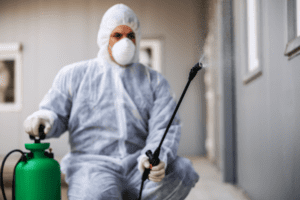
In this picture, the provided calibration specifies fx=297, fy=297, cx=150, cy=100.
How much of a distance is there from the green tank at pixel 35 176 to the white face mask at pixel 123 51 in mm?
480

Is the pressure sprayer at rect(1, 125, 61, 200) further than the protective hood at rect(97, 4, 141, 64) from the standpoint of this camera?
No

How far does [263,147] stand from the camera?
166 centimetres

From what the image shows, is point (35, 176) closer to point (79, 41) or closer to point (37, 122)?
point (37, 122)

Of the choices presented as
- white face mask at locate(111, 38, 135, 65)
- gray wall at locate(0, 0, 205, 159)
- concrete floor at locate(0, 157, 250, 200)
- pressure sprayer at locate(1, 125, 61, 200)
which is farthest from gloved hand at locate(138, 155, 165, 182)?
gray wall at locate(0, 0, 205, 159)

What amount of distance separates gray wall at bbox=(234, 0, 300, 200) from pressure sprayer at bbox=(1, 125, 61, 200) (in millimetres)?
935

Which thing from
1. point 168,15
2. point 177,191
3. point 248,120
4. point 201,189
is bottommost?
point 201,189

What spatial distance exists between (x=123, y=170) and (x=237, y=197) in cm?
118

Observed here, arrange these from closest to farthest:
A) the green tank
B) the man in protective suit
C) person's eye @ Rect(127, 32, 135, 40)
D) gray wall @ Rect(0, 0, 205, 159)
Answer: the green tank
the man in protective suit
person's eye @ Rect(127, 32, 135, 40)
gray wall @ Rect(0, 0, 205, 159)

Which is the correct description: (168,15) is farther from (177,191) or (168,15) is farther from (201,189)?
(177,191)

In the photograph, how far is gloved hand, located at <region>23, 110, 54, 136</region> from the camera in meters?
1.06

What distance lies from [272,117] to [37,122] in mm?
1101

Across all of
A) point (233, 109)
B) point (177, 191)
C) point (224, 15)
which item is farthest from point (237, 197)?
point (224, 15)

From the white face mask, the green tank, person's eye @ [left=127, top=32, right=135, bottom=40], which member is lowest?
the green tank

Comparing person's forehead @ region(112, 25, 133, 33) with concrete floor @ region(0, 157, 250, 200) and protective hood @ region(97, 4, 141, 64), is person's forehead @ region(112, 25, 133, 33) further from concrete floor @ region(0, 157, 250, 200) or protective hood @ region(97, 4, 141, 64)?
concrete floor @ region(0, 157, 250, 200)
